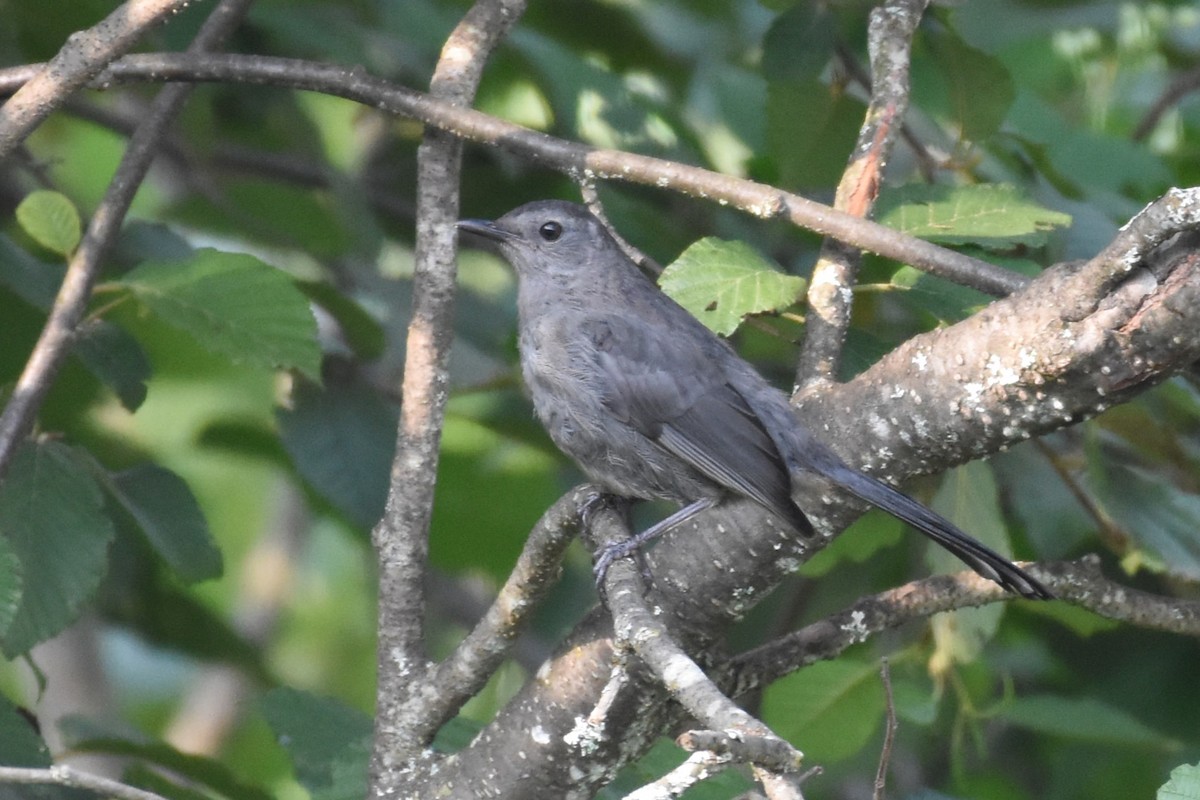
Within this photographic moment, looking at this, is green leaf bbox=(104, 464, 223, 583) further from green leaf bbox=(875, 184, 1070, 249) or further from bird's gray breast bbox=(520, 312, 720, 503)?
green leaf bbox=(875, 184, 1070, 249)

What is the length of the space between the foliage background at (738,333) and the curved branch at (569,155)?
0.62ft

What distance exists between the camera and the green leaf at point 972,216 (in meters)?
3.07

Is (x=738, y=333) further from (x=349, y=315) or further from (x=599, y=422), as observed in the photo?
(x=349, y=315)

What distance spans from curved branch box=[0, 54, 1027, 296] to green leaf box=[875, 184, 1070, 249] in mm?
169

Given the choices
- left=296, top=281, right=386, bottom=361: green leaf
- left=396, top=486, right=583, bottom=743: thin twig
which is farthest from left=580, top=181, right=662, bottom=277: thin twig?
left=296, top=281, right=386, bottom=361: green leaf

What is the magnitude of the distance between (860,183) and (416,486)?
1202 mm

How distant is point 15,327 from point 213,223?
1.57 meters

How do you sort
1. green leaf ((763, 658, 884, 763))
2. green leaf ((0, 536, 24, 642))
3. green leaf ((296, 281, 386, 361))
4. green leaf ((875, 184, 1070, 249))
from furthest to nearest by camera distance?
green leaf ((296, 281, 386, 361)) → green leaf ((763, 658, 884, 763)) → green leaf ((875, 184, 1070, 249)) → green leaf ((0, 536, 24, 642))

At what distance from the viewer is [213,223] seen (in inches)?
213

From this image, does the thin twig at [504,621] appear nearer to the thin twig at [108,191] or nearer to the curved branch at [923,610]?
the curved branch at [923,610]

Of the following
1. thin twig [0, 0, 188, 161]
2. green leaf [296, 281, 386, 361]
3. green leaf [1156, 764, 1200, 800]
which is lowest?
green leaf [1156, 764, 1200, 800]

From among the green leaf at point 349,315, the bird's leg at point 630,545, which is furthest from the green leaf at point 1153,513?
the green leaf at point 349,315

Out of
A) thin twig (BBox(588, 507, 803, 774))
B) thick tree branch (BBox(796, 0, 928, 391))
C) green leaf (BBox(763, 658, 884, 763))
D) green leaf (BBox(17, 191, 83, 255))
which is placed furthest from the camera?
green leaf (BBox(763, 658, 884, 763))

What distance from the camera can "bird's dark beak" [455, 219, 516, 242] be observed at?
13.7ft
